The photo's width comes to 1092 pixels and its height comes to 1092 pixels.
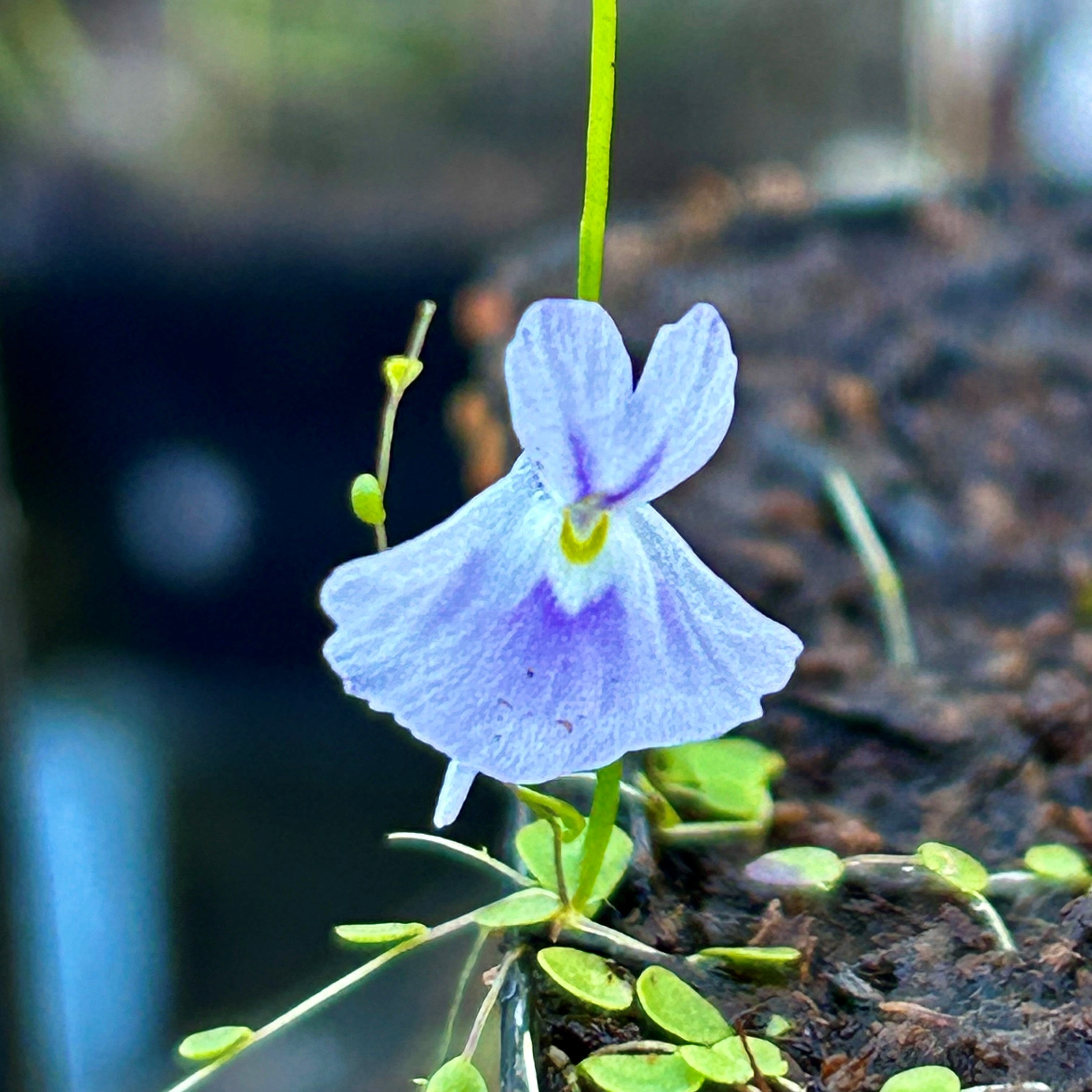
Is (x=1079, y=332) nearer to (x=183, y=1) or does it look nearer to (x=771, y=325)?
(x=771, y=325)

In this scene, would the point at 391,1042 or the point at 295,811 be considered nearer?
the point at 391,1042

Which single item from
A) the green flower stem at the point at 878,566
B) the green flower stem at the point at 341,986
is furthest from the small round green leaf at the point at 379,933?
the green flower stem at the point at 878,566

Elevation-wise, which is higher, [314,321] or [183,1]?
[183,1]

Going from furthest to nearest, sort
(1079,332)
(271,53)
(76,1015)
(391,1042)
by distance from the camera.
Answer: (271,53) → (76,1015) → (391,1042) → (1079,332)

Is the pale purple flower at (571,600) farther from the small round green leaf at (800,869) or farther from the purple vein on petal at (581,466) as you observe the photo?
the small round green leaf at (800,869)

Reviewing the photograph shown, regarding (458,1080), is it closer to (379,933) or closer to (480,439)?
(379,933)

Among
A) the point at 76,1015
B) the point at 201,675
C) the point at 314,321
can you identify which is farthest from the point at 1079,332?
the point at 76,1015

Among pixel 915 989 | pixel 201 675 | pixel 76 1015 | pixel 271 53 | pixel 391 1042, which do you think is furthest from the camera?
pixel 271 53
